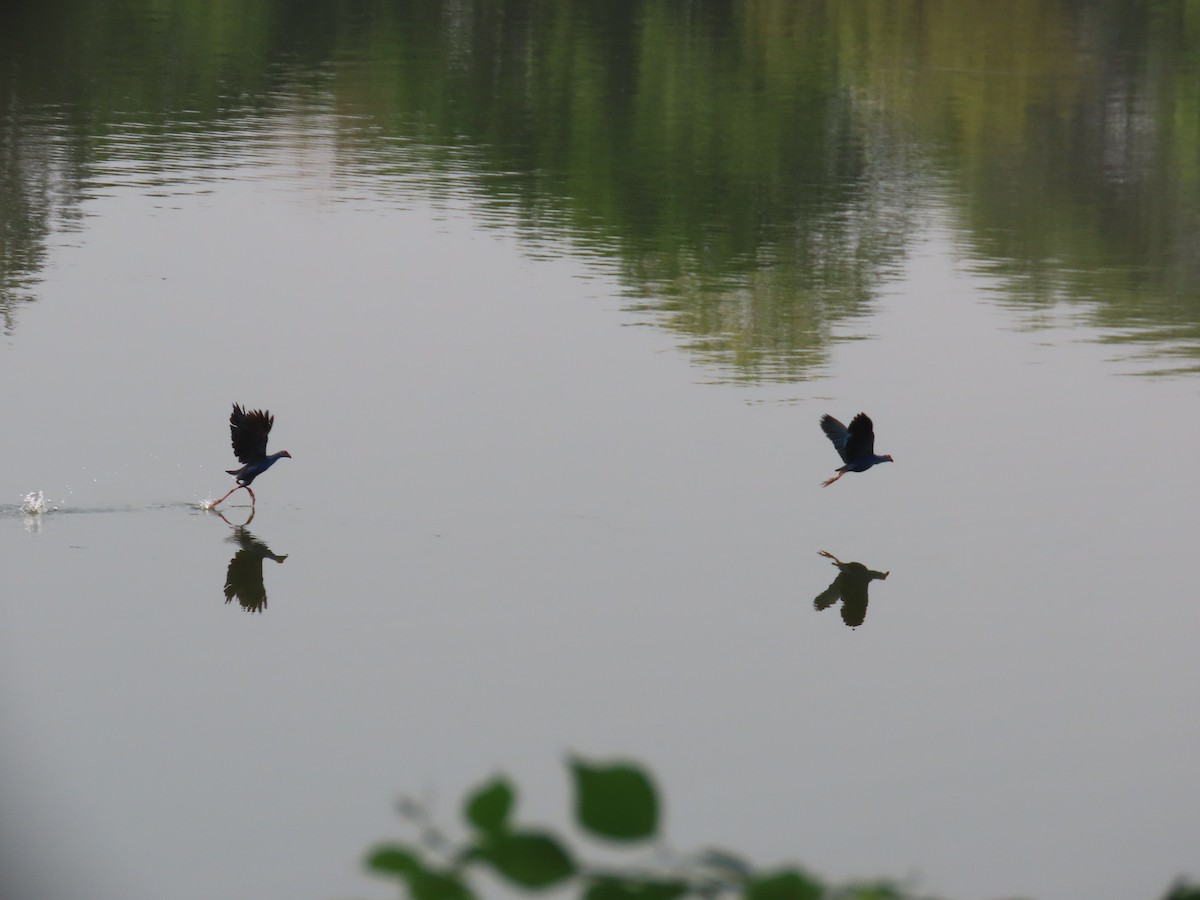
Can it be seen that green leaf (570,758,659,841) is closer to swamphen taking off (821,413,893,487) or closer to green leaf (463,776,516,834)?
green leaf (463,776,516,834)

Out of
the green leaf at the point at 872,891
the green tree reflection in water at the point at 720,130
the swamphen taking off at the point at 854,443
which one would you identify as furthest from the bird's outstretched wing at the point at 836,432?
the green leaf at the point at 872,891

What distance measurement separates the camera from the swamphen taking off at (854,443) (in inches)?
515

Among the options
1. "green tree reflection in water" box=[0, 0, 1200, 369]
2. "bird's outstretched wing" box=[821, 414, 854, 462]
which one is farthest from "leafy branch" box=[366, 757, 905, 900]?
→ "green tree reflection in water" box=[0, 0, 1200, 369]

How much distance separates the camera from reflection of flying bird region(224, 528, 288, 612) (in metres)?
12.1

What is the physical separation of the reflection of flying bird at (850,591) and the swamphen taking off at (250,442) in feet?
11.8

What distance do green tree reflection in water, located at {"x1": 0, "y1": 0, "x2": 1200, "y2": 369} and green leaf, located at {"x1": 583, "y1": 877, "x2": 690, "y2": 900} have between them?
15382 mm

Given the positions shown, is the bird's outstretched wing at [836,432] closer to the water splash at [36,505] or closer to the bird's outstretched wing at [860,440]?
the bird's outstretched wing at [860,440]

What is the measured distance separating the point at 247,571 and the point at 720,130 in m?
19.9

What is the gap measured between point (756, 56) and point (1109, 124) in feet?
29.1

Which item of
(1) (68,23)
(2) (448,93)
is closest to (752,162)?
(2) (448,93)

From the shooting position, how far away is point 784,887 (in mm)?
1712

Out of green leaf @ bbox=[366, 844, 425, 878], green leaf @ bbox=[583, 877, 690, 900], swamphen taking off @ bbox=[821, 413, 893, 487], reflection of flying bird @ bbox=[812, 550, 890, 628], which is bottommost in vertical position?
reflection of flying bird @ bbox=[812, 550, 890, 628]

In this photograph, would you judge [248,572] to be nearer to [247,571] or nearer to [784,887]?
[247,571]

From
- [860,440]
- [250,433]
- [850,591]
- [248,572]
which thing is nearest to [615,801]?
[850,591]
